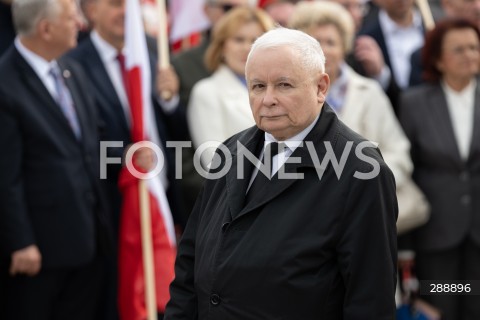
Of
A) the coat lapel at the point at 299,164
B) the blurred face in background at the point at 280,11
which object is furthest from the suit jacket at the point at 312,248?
the blurred face in background at the point at 280,11

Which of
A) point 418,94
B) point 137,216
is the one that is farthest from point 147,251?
point 418,94

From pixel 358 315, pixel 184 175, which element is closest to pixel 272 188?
pixel 358 315

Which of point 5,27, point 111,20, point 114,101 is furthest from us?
point 111,20

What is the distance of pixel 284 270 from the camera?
11.7 ft

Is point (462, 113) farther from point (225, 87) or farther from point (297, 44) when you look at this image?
point (297, 44)

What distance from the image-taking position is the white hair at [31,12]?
630 centimetres

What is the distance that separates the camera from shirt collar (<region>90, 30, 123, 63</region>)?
7.02 meters

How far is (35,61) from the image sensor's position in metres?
6.27

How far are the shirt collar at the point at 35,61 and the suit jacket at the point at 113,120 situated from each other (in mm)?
544

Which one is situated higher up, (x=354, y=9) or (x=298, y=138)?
(x=354, y=9)

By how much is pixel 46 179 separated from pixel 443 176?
2817mm

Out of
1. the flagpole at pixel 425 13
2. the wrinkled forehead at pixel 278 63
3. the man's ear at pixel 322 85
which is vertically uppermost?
the flagpole at pixel 425 13

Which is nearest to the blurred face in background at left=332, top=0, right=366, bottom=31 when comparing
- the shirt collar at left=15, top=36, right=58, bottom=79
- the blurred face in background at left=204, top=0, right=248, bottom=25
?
the blurred face in background at left=204, top=0, right=248, bottom=25

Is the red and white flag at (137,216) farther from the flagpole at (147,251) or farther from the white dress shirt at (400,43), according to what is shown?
the white dress shirt at (400,43)
